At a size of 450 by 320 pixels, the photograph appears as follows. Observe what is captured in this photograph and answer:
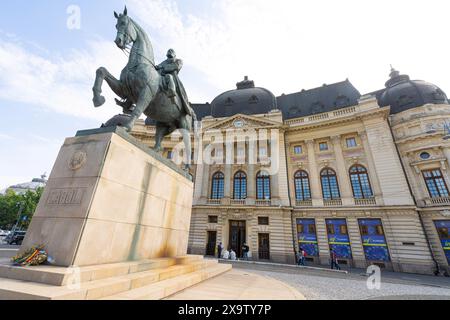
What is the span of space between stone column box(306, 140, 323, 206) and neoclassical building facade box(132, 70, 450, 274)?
110mm

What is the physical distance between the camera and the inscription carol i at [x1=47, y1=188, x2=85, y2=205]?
11.0ft

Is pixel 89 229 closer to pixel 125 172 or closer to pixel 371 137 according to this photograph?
pixel 125 172

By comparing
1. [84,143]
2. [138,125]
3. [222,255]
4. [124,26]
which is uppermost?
[138,125]

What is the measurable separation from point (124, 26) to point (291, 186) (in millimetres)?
23000

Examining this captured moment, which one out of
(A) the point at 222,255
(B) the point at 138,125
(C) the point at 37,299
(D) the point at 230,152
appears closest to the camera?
(C) the point at 37,299

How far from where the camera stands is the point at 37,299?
6.59ft

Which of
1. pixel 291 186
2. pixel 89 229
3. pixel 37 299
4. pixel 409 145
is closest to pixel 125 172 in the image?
pixel 89 229

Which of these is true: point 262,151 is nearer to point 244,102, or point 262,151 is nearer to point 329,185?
point 329,185

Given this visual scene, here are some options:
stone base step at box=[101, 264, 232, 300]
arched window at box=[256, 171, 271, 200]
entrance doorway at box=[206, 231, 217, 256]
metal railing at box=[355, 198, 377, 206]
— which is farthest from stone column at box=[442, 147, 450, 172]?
stone base step at box=[101, 264, 232, 300]

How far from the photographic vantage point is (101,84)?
183 inches

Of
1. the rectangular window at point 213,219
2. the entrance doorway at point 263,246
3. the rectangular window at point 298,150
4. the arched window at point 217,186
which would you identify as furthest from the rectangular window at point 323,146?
the rectangular window at point 213,219

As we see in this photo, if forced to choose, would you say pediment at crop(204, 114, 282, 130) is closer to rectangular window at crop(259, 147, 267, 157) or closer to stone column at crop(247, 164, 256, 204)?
rectangular window at crop(259, 147, 267, 157)
